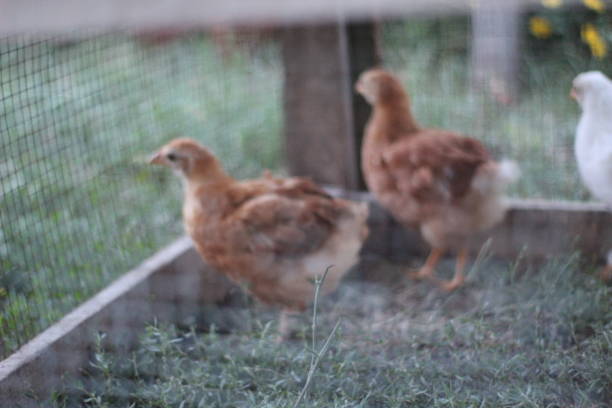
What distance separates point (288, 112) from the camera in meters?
3.35

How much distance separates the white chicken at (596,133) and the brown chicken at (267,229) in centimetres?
82

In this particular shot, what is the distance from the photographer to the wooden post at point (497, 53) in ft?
12.2

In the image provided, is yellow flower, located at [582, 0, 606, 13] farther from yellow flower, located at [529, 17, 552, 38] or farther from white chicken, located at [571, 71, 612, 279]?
yellow flower, located at [529, 17, 552, 38]

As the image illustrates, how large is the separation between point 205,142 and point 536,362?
241 cm

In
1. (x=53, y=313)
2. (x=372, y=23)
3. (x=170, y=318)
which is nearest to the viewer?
(x=53, y=313)

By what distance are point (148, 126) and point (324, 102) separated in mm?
1079

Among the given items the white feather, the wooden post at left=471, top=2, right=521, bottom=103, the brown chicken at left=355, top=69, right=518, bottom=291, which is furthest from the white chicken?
the wooden post at left=471, top=2, right=521, bottom=103

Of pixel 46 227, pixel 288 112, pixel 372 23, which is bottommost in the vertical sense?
pixel 46 227

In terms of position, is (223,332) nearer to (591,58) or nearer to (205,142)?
(205,142)

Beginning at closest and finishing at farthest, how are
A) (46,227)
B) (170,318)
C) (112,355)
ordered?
(112,355) → (170,318) → (46,227)

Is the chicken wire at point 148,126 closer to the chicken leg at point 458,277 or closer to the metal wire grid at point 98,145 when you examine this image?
the metal wire grid at point 98,145

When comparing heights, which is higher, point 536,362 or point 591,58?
point 591,58

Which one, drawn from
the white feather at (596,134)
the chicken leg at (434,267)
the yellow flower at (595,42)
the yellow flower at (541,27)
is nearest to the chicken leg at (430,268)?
the chicken leg at (434,267)

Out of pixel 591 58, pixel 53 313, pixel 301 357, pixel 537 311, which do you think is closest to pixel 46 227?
pixel 53 313
